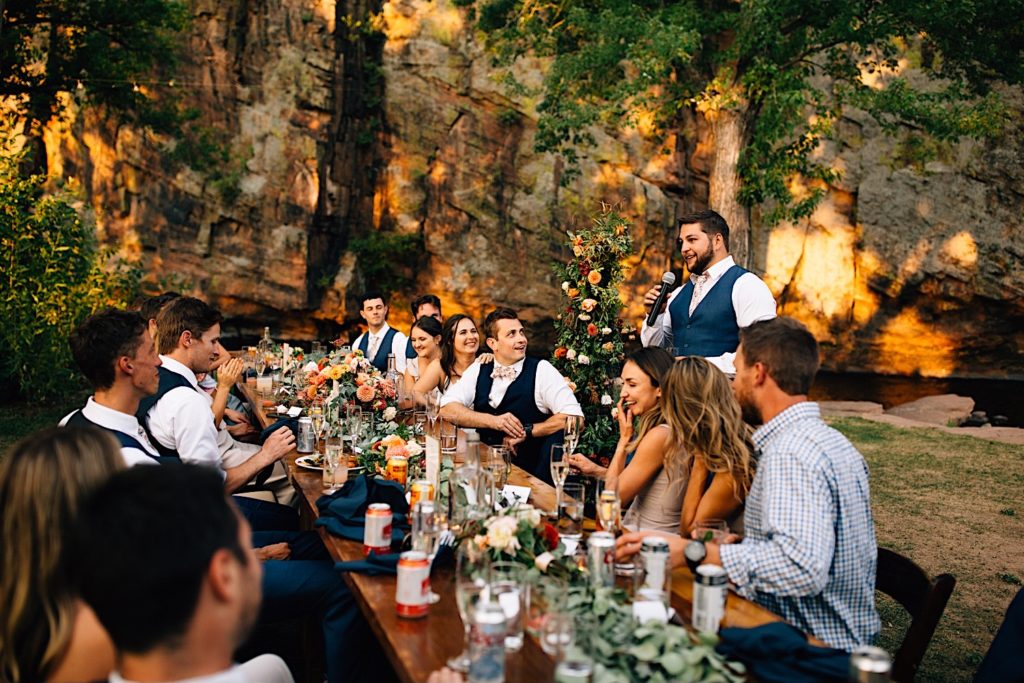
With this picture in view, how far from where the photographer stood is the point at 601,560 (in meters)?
2.14

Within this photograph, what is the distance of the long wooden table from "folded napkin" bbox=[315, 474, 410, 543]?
0.05 metres

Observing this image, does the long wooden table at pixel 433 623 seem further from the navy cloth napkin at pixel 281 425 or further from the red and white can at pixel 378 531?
the navy cloth napkin at pixel 281 425

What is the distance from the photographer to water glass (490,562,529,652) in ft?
6.25

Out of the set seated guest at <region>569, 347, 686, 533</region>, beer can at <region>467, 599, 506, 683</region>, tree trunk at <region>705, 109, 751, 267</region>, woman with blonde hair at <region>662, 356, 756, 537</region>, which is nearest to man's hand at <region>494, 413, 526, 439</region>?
seated guest at <region>569, 347, 686, 533</region>

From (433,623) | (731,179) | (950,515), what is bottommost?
(950,515)

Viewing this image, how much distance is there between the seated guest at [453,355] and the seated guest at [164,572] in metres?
4.62

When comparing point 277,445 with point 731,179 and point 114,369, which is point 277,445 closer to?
point 114,369

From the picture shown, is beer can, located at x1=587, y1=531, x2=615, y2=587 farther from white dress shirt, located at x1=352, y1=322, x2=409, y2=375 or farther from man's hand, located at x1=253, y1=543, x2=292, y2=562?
white dress shirt, located at x1=352, y1=322, x2=409, y2=375

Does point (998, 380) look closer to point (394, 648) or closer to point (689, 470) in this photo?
point (689, 470)

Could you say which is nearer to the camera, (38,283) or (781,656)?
(781,656)

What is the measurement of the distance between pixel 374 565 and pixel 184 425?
164 cm

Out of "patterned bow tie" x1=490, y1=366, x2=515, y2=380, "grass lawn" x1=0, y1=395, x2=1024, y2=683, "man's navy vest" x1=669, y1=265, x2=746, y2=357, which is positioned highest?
"man's navy vest" x1=669, y1=265, x2=746, y2=357

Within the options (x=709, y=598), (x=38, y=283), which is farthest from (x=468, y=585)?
(x=38, y=283)

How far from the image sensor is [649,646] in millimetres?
1740
